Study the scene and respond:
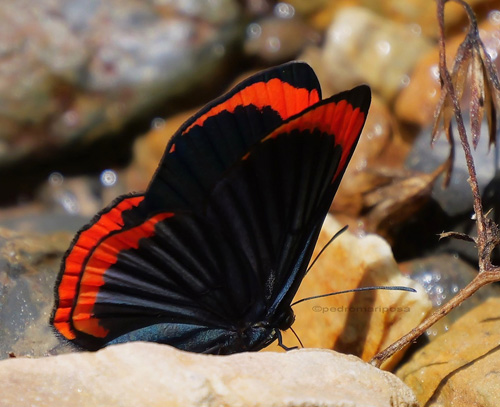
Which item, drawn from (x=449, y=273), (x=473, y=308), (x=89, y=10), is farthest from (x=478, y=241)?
(x=89, y=10)

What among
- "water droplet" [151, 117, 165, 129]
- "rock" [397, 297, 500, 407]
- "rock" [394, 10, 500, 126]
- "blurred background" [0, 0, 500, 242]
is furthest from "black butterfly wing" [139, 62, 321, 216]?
"water droplet" [151, 117, 165, 129]

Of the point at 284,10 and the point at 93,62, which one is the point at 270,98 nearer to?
the point at 93,62

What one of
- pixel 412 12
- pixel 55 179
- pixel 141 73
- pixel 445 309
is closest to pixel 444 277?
pixel 445 309

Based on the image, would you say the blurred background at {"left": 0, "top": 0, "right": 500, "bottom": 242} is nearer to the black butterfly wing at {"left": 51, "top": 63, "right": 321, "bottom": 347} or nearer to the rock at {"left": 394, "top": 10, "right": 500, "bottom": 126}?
the rock at {"left": 394, "top": 10, "right": 500, "bottom": 126}

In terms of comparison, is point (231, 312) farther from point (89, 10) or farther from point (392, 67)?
point (89, 10)

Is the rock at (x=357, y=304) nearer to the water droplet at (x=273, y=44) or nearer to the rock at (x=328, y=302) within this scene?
the rock at (x=328, y=302)

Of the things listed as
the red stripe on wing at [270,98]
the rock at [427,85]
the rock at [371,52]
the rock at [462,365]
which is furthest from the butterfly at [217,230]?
the rock at [371,52]
